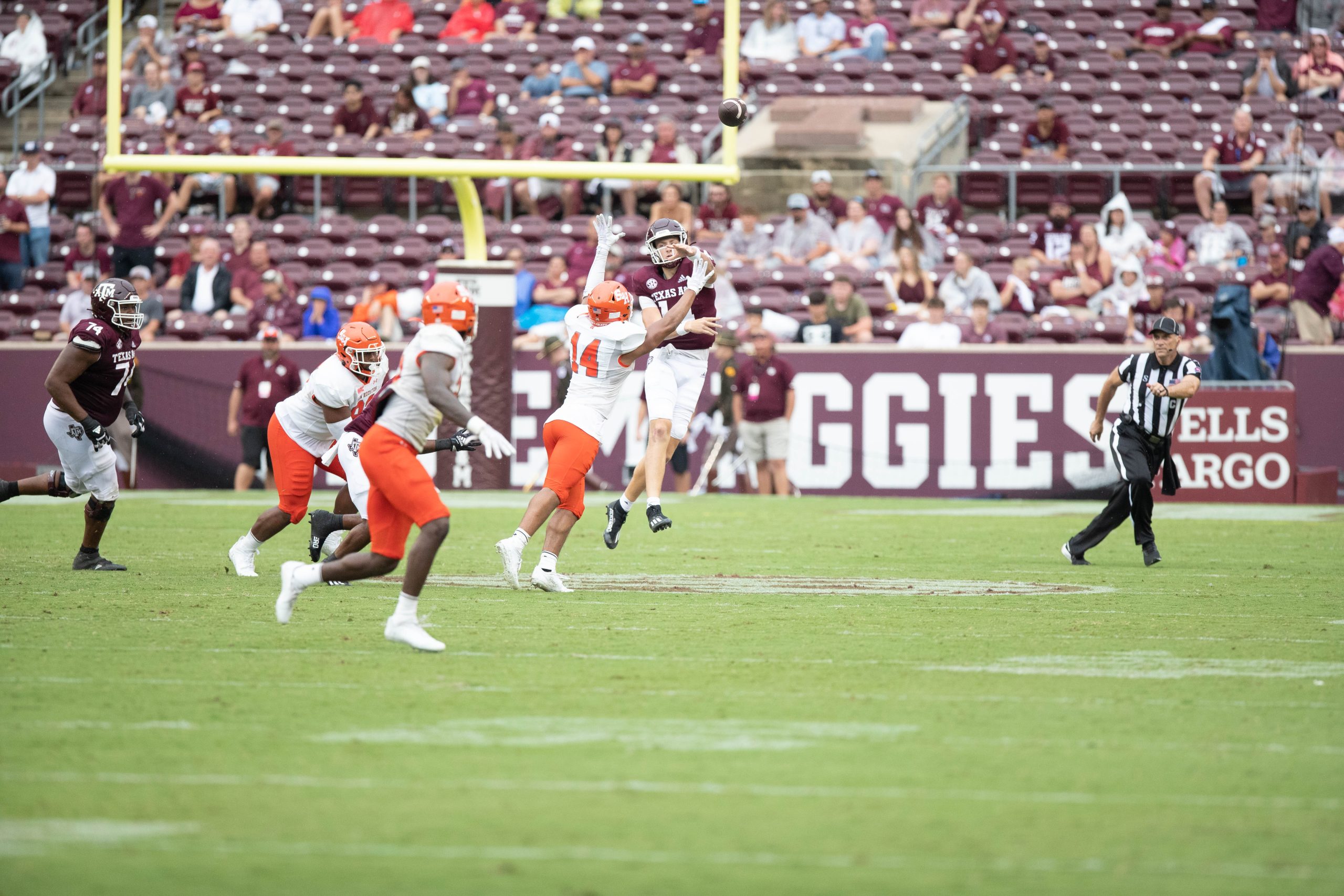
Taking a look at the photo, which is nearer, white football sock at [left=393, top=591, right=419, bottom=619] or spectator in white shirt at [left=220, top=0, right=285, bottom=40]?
white football sock at [left=393, top=591, right=419, bottom=619]

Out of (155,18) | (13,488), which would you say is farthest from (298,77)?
(13,488)

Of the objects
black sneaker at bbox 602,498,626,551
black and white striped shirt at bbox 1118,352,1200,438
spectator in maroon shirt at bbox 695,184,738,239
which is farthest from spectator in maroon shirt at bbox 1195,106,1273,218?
black sneaker at bbox 602,498,626,551

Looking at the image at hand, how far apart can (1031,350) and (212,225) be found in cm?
1015

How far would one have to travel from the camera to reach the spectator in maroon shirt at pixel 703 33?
22.2 m

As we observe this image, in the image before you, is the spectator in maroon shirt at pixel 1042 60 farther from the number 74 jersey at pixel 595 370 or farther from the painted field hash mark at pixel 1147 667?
the painted field hash mark at pixel 1147 667

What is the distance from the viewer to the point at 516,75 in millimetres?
22391

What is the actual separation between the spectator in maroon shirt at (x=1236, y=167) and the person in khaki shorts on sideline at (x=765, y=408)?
5039 mm

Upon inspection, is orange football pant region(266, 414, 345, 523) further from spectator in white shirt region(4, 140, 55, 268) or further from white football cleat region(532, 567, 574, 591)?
spectator in white shirt region(4, 140, 55, 268)

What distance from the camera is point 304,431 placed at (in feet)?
32.1

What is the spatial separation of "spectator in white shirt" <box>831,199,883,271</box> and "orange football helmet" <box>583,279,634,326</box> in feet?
33.0

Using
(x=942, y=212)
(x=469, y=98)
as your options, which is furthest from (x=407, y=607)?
(x=469, y=98)

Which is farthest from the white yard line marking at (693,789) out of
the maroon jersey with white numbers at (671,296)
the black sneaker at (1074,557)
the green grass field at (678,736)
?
the black sneaker at (1074,557)

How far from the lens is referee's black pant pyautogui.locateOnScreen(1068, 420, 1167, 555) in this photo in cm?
1117

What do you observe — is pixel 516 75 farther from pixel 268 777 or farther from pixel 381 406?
pixel 268 777
